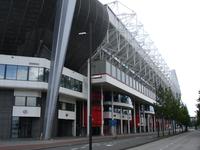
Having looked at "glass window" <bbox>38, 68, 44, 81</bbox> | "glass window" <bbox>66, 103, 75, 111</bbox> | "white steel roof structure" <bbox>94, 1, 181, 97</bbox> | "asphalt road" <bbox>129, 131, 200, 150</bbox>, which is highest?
"white steel roof structure" <bbox>94, 1, 181, 97</bbox>

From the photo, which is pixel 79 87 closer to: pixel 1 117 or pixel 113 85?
pixel 113 85

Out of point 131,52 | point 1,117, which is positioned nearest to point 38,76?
point 1,117

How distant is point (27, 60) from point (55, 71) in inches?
229

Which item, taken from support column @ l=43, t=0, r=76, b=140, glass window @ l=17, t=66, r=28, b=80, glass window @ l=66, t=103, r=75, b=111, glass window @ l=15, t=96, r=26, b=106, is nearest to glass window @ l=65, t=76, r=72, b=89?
glass window @ l=66, t=103, r=75, b=111

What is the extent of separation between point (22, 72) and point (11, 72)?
1.71 m

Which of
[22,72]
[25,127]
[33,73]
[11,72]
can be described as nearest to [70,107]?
[25,127]

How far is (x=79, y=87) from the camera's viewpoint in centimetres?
6075

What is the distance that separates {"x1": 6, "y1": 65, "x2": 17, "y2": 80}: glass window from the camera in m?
Result: 48.0

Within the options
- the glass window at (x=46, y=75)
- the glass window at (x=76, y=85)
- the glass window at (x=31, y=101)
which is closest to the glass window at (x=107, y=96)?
the glass window at (x=76, y=85)

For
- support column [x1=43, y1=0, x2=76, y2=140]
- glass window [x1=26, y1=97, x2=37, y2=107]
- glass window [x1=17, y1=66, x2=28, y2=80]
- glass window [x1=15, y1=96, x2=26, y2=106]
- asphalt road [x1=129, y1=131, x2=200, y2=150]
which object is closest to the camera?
asphalt road [x1=129, y1=131, x2=200, y2=150]

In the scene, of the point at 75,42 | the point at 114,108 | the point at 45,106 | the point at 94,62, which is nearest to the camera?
the point at 45,106

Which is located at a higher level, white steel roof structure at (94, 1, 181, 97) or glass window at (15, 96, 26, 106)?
white steel roof structure at (94, 1, 181, 97)

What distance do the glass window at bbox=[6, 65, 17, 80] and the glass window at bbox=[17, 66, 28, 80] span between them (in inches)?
24.4

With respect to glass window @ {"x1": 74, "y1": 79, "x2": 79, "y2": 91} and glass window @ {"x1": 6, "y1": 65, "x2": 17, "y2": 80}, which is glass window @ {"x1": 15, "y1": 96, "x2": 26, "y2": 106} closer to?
glass window @ {"x1": 6, "y1": 65, "x2": 17, "y2": 80}
